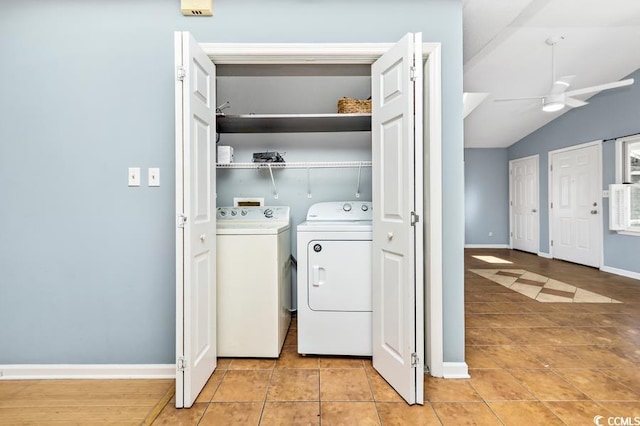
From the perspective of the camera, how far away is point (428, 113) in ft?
5.65

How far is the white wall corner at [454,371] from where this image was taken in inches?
69.8

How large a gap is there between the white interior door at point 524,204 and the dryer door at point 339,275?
5927 mm

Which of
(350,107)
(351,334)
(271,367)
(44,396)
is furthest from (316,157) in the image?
(44,396)

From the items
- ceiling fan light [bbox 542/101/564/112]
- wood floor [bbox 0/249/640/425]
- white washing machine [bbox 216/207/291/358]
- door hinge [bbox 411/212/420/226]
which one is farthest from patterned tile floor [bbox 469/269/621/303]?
white washing machine [bbox 216/207/291/358]

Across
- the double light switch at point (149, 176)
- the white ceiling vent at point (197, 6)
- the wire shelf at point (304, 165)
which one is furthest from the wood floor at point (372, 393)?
the white ceiling vent at point (197, 6)

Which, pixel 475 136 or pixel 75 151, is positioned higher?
pixel 475 136

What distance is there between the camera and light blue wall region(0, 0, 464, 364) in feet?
5.86

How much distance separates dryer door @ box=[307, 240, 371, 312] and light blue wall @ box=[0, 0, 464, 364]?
1.60 ft

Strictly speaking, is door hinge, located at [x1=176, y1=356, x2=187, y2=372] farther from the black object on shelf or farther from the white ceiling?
the white ceiling

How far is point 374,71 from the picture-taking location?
5.89 ft

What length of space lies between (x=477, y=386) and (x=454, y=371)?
0.13 metres

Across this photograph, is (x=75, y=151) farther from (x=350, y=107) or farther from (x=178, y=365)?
(x=350, y=107)

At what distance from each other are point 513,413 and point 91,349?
234 cm

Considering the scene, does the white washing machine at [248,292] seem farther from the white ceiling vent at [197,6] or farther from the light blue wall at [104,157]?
the white ceiling vent at [197,6]
